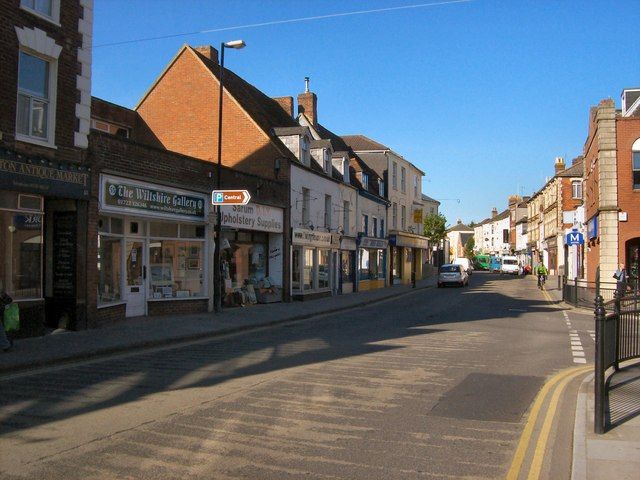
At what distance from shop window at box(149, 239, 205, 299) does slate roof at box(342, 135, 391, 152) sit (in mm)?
26791

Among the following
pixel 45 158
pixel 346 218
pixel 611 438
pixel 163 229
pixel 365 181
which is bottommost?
pixel 611 438

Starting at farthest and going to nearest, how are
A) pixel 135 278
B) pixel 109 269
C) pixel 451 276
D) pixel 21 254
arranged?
pixel 451 276 < pixel 135 278 < pixel 109 269 < pixel 21 254

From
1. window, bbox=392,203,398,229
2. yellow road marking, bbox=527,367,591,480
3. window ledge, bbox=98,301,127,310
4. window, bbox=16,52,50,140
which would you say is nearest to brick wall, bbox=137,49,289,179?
window ledge, bbox=98,301,127,310

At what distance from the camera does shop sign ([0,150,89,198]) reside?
476 inches

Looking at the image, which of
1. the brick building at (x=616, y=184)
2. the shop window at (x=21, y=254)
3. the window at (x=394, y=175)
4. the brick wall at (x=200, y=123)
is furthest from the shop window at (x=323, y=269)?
the shop window at (x=21, y=254)

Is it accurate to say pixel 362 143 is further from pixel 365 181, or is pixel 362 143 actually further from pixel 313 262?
pixel 313 262

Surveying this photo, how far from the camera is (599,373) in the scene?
646 centimetres

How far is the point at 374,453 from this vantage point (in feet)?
18.7

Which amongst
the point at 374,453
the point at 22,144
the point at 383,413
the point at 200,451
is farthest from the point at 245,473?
the point at 22,144

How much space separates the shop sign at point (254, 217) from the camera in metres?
20.8

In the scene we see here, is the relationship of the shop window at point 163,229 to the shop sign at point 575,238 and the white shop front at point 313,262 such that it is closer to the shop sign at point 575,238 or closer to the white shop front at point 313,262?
the white shop front at point 313,262

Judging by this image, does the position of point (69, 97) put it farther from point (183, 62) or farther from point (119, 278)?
point (183, 62)

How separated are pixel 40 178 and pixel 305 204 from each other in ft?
52.4

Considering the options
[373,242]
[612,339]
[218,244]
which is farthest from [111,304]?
[373,242]
